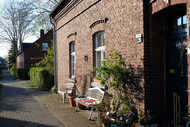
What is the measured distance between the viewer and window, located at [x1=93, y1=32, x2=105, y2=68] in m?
7.78

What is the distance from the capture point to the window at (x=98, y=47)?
7775 mm

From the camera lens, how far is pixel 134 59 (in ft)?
18.6

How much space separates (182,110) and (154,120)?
0.72 m

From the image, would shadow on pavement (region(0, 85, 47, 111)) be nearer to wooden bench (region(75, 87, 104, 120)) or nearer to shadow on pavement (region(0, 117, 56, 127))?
shadow on pavement (region(0, 117, 56, 127))

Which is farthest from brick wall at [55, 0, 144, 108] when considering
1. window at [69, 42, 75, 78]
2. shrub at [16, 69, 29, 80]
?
shrub at [16, 69, 29, 80]

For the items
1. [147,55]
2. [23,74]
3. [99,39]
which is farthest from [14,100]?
[23,74]

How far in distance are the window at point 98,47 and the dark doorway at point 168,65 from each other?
2.69 m

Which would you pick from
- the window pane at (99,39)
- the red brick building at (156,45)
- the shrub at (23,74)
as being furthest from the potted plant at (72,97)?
the shrub at (23,74)

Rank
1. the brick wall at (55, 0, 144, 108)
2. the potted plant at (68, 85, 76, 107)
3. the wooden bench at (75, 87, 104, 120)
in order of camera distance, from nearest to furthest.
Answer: the brick wall at (55, 0, 144, 108)
the wooden bench at (75, 87, 104, 120)
the potted plant at (68, 85, 76, 107)

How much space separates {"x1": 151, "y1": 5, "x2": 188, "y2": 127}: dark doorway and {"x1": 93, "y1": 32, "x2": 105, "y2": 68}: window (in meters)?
2.69

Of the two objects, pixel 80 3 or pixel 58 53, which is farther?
pixel 58 53

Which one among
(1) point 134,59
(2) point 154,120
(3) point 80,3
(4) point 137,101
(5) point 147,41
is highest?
(3) point 80,3

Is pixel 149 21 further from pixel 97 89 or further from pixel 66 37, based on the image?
pixel 66 37

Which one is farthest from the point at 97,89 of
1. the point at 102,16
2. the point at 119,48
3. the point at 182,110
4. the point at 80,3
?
the point at 80,3
